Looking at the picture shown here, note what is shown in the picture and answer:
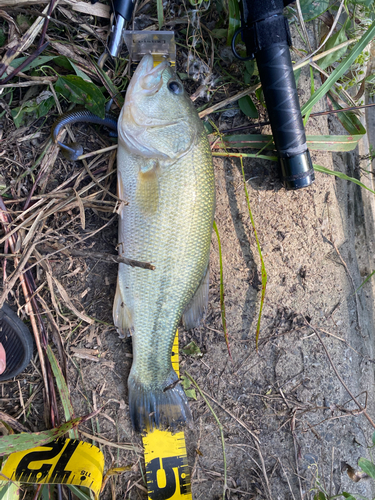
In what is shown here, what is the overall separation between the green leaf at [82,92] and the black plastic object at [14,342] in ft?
4.14

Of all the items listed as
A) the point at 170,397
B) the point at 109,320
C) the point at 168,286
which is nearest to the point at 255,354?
the point at 170,397

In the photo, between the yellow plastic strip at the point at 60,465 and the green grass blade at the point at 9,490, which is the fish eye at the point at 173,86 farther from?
the green grass blade at the point at 9,490

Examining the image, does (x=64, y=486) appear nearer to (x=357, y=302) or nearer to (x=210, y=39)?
(x=357, y=302)

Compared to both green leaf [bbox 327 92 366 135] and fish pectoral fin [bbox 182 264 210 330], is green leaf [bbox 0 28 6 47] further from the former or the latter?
green leaf [bbox 327 92 366 135]

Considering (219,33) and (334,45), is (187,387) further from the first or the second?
(334,45)

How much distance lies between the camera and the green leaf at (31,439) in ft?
6.05

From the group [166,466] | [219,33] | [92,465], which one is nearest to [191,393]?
[166,466]

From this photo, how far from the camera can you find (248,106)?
223 centimetres

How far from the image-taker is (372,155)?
2.74m

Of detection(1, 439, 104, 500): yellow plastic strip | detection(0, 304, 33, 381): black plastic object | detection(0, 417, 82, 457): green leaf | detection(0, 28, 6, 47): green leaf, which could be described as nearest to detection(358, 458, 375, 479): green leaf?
detection(1, 439, 104, 500): yellow plastic strip

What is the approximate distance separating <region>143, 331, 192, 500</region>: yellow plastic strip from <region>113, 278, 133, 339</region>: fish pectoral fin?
67 centimetres

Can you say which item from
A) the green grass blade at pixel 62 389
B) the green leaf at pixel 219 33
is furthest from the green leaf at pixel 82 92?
the green grass blade at pixel 62 389

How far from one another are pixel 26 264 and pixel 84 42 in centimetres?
140

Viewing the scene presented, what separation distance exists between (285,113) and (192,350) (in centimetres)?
157
